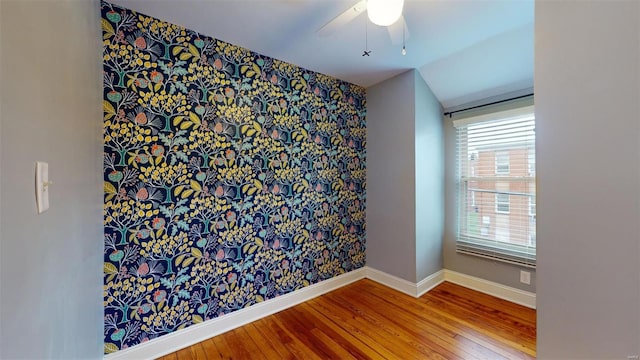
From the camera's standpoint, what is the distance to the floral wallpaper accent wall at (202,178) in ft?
5.38

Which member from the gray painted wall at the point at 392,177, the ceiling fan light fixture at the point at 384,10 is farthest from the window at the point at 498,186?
the ceiling fan light fixture at the point at 384,10

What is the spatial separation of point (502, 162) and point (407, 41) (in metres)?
1.63

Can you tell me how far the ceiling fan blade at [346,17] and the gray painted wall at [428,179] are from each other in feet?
4.80

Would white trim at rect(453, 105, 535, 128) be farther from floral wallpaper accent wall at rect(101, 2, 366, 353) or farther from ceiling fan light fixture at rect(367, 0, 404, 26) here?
ceiling fan light fixture at rect(367, 0, 404, 26)

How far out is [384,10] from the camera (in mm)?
1199

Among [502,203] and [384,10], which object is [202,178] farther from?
[502,203]

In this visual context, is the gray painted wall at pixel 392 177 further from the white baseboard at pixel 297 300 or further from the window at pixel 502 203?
the window at pixel 502 203

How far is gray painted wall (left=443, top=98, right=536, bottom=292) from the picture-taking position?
2551 mm

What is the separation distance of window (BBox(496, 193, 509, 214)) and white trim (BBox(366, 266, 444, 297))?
1.00 m

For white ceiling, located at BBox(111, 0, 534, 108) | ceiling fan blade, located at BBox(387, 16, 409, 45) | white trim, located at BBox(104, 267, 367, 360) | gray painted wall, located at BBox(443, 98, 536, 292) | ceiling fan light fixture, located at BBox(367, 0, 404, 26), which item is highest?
white ceiling, located at BBox(111, 0, 534, 108)
